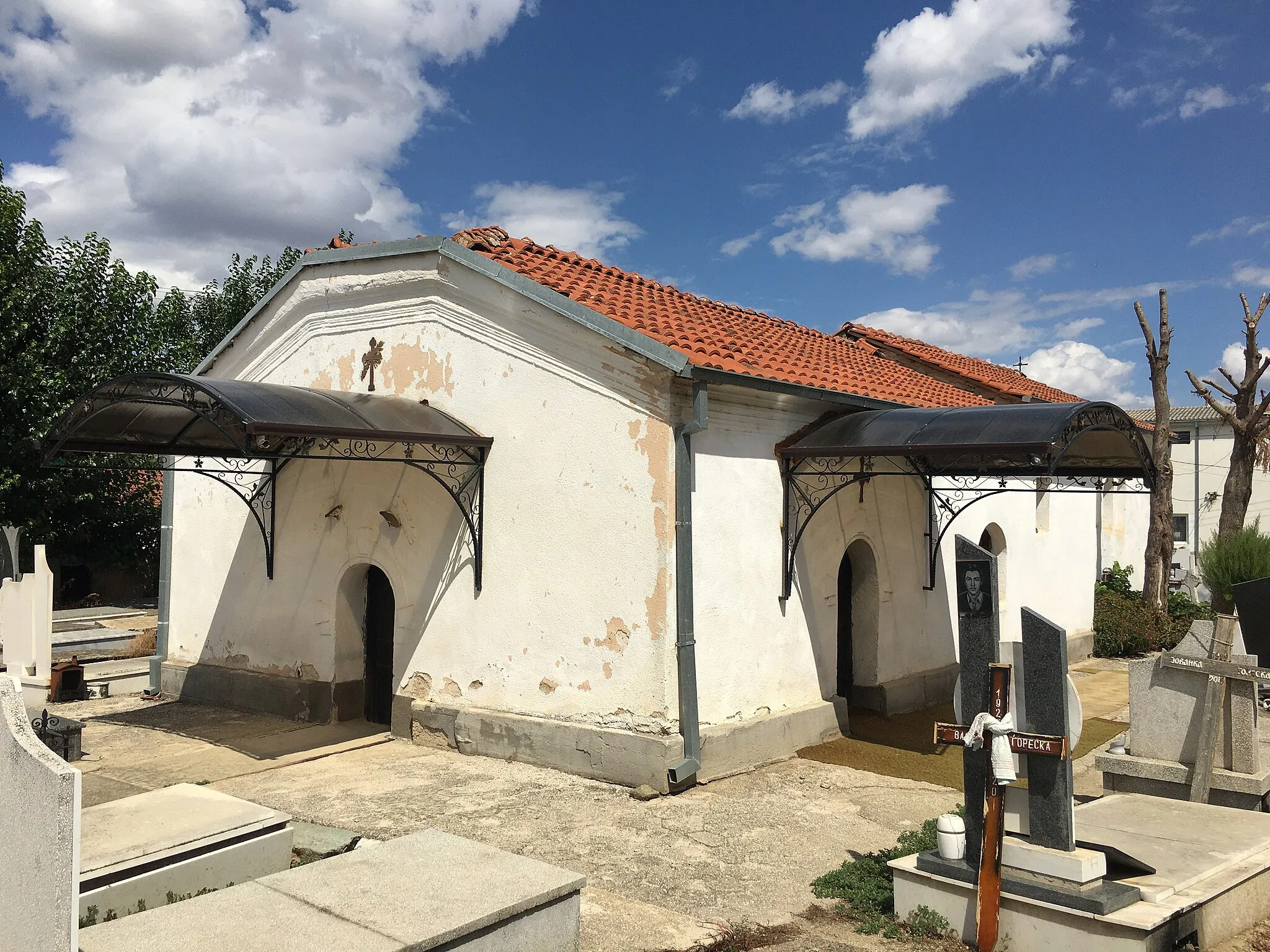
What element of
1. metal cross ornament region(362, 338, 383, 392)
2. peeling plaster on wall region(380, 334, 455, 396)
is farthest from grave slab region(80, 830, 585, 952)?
metal cross ornament region(362, 338, 383, 392)

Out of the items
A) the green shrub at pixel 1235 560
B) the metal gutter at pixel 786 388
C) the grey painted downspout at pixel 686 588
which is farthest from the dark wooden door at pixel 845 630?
the green shrub at pixel 1235 560

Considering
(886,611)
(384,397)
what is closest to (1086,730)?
(886,611)

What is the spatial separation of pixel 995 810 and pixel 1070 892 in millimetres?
501

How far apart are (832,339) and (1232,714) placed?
31.9 feet

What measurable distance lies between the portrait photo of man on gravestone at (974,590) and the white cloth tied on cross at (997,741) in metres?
0.56

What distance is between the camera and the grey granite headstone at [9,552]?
15.3 meters

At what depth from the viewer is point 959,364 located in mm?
17875

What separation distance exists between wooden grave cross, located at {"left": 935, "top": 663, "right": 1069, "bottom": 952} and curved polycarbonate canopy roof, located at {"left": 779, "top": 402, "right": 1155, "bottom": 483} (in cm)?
358

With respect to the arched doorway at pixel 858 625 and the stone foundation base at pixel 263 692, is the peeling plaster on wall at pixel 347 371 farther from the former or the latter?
the arched doorway at pixel 858 625

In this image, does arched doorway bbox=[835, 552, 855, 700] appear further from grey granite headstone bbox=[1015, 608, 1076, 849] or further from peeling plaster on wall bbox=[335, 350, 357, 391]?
grey granite headstone bbox=[1015, 608, 1076, 849]

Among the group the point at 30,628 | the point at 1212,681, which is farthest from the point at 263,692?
the point at 1212,681

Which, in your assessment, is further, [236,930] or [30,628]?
[30,628]

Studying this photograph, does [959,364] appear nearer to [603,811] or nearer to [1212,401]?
[1212,401]

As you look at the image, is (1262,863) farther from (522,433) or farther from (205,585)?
(205,585)
